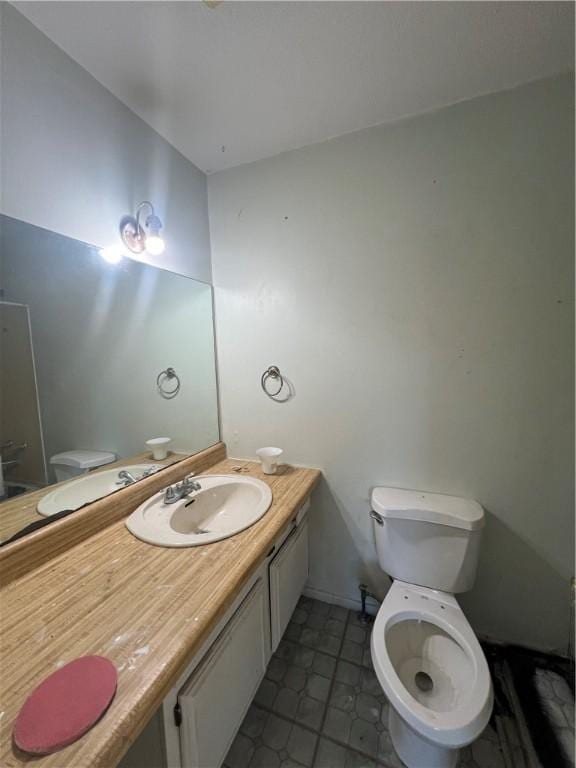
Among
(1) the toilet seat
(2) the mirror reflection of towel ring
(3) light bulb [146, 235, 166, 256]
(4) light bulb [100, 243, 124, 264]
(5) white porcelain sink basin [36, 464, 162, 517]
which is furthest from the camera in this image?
(2) the mirror reflection of towel ring

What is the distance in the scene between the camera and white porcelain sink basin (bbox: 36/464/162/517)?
908mm

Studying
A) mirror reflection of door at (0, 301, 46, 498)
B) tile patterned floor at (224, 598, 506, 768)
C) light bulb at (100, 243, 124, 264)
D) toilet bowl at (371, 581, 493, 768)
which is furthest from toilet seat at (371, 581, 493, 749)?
light bulb at (100, 243, 124, 264)

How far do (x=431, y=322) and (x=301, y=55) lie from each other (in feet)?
3.52

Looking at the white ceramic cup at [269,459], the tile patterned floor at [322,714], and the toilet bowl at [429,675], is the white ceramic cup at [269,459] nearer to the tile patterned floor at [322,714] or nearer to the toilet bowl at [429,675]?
the toilet bowl at [429,675]

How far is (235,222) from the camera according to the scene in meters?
1.53

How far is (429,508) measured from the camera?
1.17m

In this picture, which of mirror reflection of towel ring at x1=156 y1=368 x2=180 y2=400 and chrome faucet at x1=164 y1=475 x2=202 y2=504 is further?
mirror reflection of towel ring at x1=156 y1=368 x2=180 y2=400

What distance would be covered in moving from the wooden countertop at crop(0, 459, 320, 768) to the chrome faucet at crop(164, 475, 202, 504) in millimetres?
197

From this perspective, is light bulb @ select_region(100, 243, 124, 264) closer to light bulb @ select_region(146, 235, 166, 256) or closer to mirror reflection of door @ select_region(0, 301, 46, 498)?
light bulb @ select_region(146, 235, 166, 256)

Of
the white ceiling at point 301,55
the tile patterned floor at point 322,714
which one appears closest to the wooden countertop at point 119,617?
the tile patterned floor at point 322,714

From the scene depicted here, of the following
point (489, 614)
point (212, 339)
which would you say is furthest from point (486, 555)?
point (212, 339)

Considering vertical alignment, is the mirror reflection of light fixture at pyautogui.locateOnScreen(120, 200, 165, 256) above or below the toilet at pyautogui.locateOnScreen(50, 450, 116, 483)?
above

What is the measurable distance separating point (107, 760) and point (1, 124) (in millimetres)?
1446

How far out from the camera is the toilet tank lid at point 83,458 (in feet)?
3.10
